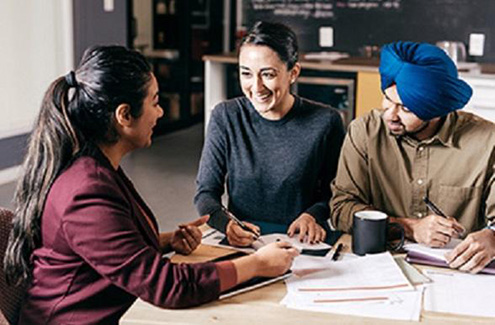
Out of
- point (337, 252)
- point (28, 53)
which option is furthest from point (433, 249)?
point (28, 53)

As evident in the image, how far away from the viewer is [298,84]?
4.81 metres

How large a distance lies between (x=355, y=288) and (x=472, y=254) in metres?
0.32

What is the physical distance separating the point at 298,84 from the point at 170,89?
8.41 ft

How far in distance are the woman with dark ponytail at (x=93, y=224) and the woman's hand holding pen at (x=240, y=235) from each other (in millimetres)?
199

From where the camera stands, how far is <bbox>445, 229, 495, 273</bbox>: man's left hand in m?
1.46

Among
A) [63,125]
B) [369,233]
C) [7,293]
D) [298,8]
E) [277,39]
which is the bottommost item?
[7,293]

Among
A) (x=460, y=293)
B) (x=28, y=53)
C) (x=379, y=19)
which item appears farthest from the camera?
(x=379, y=19)

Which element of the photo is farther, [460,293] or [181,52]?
[181,52]

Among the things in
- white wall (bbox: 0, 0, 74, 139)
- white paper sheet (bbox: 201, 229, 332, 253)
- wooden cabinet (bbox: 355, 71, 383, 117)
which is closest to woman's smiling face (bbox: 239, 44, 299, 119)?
white paper sheet (bbox: 201, 229, 332, 253)

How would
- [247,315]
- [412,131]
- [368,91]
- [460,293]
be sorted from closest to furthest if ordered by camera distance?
[247,315], [460,293], [412,131], [368,91]

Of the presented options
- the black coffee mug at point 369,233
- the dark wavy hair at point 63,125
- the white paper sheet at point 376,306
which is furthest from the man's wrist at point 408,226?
the dark wavy hair at point 63,125

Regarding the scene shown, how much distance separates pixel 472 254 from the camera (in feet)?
4.84

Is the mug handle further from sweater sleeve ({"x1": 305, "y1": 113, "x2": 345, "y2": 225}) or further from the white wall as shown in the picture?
Result: the white wall

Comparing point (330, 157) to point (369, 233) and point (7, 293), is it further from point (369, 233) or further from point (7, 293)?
point (7, 293)
